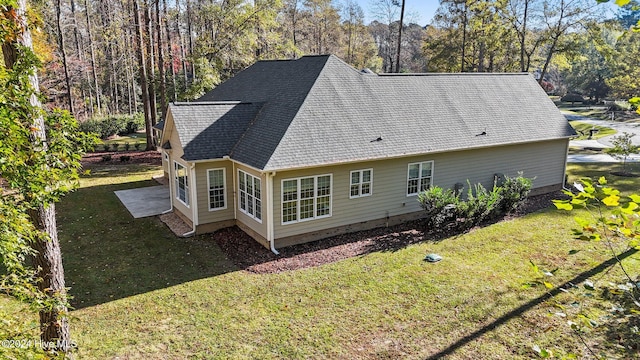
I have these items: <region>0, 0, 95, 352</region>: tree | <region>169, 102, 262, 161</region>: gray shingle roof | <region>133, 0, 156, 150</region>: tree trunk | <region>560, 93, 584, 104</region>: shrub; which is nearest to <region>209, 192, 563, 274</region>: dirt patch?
<region>169, 102, 262, 161</region>: gray shingle roof

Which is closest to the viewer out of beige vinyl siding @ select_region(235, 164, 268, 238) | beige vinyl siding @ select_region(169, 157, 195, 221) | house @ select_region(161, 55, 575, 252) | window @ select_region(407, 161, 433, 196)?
beige vinyl siding @ select_region(235, 164, 268, 238)

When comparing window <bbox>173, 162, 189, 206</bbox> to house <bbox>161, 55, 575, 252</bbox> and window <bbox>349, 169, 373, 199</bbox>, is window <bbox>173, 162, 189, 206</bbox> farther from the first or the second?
window <bbox>349, 169, 373, 199</bbox>

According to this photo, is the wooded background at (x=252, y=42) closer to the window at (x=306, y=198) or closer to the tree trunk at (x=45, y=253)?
the tree trunk at (x=45, y=253)

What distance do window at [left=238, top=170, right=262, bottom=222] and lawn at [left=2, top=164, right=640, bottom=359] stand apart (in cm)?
159

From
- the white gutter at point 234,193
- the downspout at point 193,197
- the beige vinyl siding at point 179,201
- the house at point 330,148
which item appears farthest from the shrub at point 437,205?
the beige vinyl siding at point 179,201

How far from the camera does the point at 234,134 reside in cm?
1416

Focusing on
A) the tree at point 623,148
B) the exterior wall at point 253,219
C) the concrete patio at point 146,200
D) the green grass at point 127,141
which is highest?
the tree at point 623,148

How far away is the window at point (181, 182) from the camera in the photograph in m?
14.3

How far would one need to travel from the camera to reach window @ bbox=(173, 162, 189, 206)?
1433 cm

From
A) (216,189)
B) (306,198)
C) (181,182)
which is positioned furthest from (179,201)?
(306,198)

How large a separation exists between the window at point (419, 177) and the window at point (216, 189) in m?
6.26

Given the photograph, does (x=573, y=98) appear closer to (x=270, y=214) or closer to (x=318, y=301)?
(x=270, y=214)

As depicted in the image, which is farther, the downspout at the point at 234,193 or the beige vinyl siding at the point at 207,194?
the downspout at the point at 234,193

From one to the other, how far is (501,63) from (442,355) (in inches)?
1565
